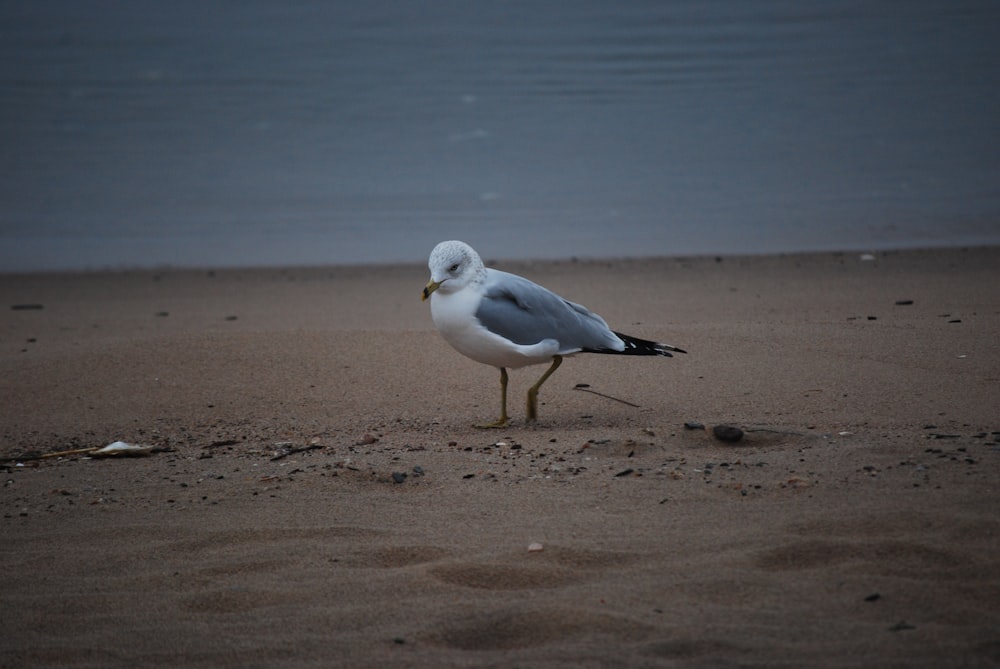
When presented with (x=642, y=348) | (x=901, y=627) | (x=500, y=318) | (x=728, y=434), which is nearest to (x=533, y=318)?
(x=500, y=318)

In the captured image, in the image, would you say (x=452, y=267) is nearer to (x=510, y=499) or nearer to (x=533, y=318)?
(x=533, y=318)

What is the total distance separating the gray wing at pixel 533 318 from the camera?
4.18m

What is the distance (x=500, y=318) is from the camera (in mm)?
4172

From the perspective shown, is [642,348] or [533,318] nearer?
[533,318]

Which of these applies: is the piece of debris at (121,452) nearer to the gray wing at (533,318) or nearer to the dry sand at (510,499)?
the dry sand at (510,499)

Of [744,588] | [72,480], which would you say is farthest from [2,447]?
[744,588]

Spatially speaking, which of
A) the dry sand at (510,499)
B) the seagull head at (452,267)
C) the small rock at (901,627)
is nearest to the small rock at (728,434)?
the dry sand at (510,499)

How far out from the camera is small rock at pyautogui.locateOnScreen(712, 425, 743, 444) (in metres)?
3.69

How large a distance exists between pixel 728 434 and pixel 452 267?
126cm

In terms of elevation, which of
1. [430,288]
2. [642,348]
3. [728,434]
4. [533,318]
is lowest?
[728,434]

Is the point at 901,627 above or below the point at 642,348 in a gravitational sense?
below

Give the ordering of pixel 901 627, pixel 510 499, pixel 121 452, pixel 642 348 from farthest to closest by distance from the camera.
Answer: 1. pixel 642 348
2. pixel 121 452
3. pixel 510 499
4. pixel 901 627

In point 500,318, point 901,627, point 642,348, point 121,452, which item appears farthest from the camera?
point 642,348

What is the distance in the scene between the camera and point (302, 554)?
2.89 m
